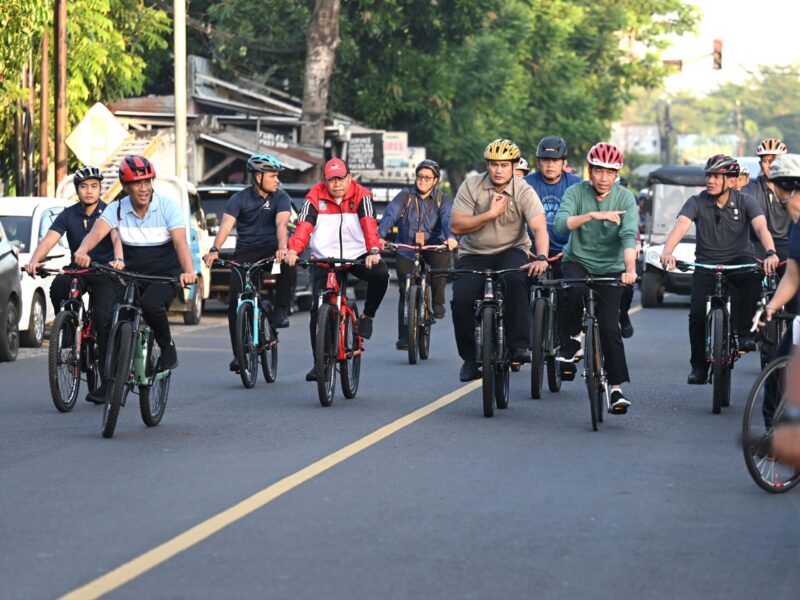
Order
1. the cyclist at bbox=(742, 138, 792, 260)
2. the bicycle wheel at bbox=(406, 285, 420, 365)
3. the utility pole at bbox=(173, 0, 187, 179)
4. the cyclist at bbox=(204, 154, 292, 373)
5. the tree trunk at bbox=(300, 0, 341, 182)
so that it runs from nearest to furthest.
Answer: the cyclist at bbox=(204, 154, 292, 373) → the cyclist at bbox=(742, 138, 792, 260) → the bicycle wheel at bbox=(406, 285, 420, 365) → the utility pole at bbox=(173, 0, 187, 179) → the tree trunk at bbox=(300, 0, 341, 182)

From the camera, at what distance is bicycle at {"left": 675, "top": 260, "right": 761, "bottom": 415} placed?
12.9 meters

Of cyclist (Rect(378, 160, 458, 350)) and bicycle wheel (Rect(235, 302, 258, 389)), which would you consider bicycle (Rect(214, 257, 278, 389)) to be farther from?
cyclist (Rect(378, 160, 458, 350))

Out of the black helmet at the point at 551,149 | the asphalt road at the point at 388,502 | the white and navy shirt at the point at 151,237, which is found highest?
the black helmet at the point at 551,149

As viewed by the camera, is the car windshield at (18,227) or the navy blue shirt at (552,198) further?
the car windshield at (18,227)

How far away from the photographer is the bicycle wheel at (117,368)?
11.0 meters

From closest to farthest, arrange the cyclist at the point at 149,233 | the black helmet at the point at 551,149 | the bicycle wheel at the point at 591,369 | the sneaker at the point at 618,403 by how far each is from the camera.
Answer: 1. the bicycle wheel at the point at 591,369
2. the sneaker at the point at 618,403
3. the cyclist at the point at 149,233
4. the black helmet at the point at 551,149

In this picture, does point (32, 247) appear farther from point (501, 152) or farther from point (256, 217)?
point (501, 152)

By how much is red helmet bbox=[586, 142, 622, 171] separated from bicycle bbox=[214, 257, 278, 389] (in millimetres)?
3422

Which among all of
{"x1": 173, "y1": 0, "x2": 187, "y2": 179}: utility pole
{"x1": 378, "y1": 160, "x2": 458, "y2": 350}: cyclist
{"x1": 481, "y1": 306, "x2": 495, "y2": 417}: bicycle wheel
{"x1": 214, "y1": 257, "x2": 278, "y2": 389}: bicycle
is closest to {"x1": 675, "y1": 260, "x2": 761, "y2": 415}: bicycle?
{"x1": 481, "y1": 306, "x2": 495, "y2": 417}: bicycle wheel

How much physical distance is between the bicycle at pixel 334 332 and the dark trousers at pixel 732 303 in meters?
2.41

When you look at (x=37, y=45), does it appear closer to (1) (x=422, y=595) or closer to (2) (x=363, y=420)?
(2) (x=363, y=420)

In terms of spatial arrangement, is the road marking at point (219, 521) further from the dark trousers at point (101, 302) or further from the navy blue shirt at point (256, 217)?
the navy blue shirt at point (256, 217)

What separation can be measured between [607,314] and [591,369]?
531 mm

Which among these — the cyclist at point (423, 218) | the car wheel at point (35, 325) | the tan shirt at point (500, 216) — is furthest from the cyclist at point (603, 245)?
the car wheel at point (35, 325)
